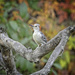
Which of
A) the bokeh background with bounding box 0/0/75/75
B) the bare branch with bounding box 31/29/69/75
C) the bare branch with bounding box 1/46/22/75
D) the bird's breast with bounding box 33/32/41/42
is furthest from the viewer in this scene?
the bokeh background with bounding box 0/0/75/75

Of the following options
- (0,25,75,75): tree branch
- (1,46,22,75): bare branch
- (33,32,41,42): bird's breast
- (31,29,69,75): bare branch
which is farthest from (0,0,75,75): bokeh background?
(31,29,69,75): bare branch

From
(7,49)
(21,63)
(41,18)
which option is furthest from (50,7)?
(7,49)

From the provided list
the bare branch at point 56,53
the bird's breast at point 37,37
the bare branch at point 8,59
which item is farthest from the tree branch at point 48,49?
the bird's breast at point 37,37

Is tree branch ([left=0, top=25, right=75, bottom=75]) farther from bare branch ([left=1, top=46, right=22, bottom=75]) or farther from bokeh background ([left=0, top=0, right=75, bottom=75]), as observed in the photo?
bokeh background ([left=0, top=0, right=75, bottom=75])

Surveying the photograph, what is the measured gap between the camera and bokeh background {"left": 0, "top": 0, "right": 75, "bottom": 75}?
474 centimetres

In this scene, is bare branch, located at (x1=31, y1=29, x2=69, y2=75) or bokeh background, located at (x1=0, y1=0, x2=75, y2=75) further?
bokeh background, located at (x1=0, y1=0, x2=75, y2=75)

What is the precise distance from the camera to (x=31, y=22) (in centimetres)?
607

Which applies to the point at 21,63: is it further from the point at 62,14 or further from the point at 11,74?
the point at 62,14

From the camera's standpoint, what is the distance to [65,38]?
7.02 ft

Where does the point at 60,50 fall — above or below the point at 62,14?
above

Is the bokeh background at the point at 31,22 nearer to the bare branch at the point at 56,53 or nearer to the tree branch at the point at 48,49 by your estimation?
the tree branch at the point at 48,49

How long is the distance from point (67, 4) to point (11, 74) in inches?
165

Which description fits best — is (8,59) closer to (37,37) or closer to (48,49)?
(37,37)

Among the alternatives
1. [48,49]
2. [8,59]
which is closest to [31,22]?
[8,59]
